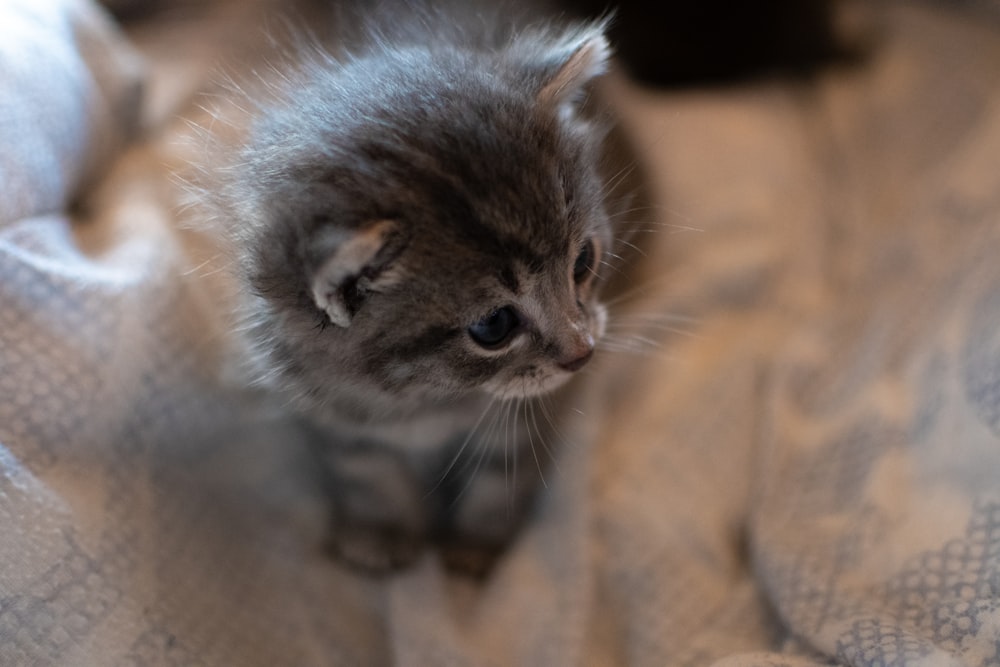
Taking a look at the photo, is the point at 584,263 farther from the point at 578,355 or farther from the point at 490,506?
the point at 490,506

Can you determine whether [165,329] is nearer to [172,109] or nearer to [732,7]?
[172,109]

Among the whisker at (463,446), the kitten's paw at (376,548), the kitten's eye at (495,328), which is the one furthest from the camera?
the kitten's paw at (376,548)

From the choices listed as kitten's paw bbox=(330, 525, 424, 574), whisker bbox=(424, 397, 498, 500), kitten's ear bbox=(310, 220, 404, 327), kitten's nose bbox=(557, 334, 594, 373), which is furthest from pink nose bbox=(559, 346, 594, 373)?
kitten's paw bbox=(330, 525, 424, 574)

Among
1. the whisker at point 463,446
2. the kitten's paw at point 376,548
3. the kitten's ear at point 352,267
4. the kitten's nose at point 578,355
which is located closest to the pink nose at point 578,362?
the kitten's nose at point 578,355

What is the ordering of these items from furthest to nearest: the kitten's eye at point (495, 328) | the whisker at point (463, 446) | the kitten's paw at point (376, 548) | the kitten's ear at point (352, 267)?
the kitten's paw at point (376, 548), the whisker at point (463, 446), the kitten's eye at point (495, 328), the kitten's ear at point (352, 267)

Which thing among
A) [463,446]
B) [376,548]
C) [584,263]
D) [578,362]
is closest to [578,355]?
[578,362]

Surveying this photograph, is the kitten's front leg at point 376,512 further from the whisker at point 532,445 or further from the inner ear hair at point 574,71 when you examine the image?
the inner ear hair at point 574,71

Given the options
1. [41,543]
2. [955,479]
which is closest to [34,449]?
[41,543]
